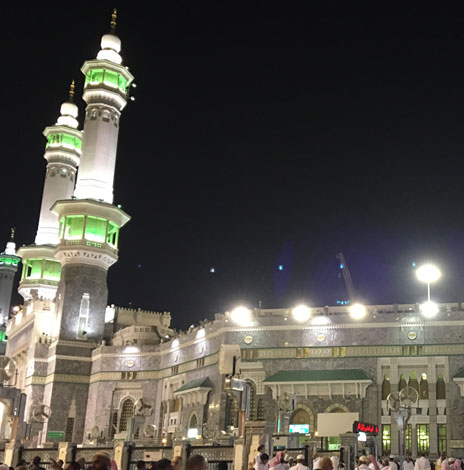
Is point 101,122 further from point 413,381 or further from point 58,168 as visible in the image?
point 413,381

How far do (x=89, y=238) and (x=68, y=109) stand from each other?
25607 millimetres

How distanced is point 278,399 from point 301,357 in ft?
9.80

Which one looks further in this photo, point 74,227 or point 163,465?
point 74,227

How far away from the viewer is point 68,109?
8275cm

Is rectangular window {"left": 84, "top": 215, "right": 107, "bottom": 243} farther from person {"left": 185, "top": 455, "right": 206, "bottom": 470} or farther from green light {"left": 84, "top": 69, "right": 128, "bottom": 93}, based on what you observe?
person {"left": 185, "top": 455, "right": 206, "bottom": 470}

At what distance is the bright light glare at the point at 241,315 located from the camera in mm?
48656

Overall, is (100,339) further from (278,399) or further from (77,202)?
(278,399)

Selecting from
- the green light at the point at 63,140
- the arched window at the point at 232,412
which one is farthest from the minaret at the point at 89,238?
the arched window at the point at 232,412

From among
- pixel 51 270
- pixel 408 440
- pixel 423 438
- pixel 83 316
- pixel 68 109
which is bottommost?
pixel 408 440

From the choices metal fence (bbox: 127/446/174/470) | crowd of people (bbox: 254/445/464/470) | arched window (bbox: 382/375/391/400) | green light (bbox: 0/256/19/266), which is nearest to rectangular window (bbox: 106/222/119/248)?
arched window (bbox: 382/375/391/400)

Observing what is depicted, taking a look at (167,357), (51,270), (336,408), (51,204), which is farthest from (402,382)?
(51,204)

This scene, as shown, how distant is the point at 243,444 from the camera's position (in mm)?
22609

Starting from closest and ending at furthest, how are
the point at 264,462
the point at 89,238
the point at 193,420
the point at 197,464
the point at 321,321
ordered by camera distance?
the point at 197,464 → the point at 264,462 → the point at 321,321 → the point at 193,420 → the point at 89,238

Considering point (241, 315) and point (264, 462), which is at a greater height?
point (241, 315)
